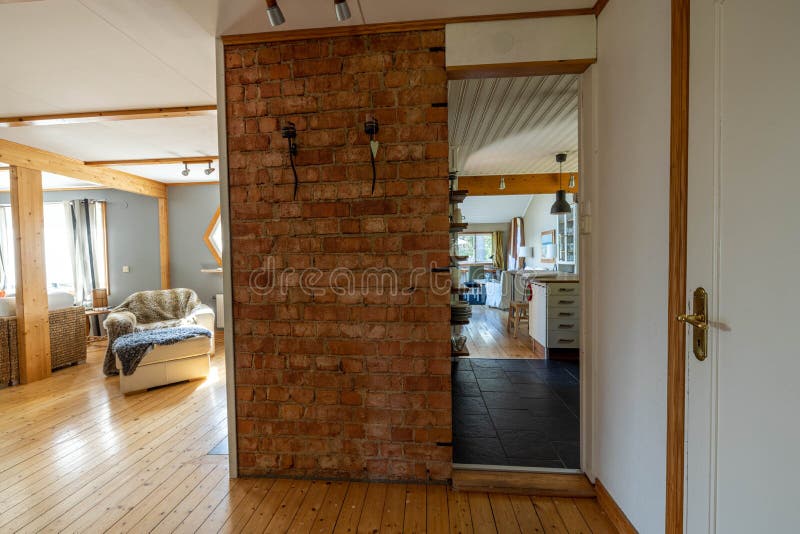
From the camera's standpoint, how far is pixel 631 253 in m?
1.41

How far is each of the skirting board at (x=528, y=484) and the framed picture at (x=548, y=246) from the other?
599 centimetres

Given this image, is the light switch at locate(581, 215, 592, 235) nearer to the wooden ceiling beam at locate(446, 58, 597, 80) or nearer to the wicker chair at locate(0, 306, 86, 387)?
the wooden ceiling beam at locate(446, 58, 597, 80)

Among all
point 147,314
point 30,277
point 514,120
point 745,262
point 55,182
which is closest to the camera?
point 745,262

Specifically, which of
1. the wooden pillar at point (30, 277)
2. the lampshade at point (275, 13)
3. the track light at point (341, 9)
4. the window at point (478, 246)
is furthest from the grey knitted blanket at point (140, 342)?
the window at point (478, 246)

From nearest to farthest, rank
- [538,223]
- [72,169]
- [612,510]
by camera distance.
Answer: [612,510] < [72,169] < [538,223]

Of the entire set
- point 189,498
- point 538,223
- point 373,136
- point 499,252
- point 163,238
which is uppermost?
point 538,223

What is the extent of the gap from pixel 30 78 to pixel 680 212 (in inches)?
142

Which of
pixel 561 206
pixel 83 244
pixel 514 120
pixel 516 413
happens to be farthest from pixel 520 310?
pixel 83 244

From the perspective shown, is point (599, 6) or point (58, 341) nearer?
point (599, 6)

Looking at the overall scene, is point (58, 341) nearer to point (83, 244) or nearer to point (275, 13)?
point (83, 244)

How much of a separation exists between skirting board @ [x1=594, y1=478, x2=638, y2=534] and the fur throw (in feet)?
13.9

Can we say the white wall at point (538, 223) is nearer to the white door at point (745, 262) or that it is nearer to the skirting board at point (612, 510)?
the skirting board at point (612, 510)

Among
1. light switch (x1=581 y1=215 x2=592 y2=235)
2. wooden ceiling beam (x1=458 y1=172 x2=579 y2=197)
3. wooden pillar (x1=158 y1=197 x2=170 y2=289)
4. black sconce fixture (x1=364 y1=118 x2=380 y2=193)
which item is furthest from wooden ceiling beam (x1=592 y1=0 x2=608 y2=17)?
wooden pillar (x1=158 y1=197 x2=170 y2=289)

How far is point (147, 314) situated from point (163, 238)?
5.90 feet
